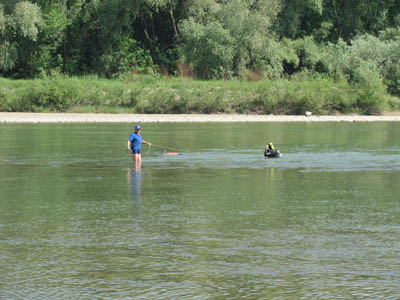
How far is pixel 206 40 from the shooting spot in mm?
64188

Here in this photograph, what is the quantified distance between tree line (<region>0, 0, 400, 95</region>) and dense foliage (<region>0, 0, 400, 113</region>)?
9cm

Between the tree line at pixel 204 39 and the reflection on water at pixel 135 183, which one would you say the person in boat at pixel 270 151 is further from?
the tree line at pixel 204 39

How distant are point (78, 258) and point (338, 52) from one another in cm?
5964

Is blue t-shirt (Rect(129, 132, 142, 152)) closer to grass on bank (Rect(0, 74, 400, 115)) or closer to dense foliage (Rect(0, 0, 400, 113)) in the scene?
grass on bank (Rect(0, 74, 400, 115))

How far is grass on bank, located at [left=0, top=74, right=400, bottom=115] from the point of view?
59.1m

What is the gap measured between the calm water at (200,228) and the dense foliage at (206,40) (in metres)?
38.4

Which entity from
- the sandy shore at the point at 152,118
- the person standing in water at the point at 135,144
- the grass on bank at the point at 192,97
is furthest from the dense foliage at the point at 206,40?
the person standing in water at the point at 135,144

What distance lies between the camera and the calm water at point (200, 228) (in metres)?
9.18

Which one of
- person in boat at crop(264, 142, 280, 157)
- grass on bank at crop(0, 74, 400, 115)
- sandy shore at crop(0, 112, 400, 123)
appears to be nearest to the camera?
person in boat at crop(264, 142, 280, 157)

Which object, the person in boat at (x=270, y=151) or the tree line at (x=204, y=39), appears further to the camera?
the tree line at (x=204, y=39)

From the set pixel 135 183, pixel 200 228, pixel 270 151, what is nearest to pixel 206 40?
pixel 270 151

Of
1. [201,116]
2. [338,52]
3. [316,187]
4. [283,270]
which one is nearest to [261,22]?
[338,52]

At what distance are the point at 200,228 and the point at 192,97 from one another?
156ft

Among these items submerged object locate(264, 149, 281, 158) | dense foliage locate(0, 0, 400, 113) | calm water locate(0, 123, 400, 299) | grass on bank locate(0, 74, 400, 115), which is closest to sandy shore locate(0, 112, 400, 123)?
grass on bank locate(0, 74, 400, 115)
